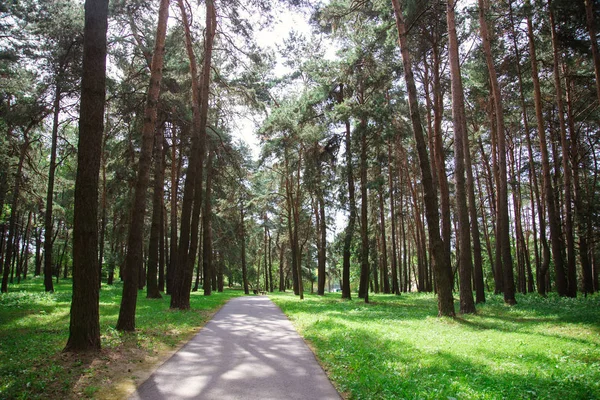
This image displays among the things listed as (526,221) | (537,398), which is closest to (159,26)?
(537,398)

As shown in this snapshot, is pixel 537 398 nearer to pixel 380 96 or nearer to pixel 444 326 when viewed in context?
pixel 444 326

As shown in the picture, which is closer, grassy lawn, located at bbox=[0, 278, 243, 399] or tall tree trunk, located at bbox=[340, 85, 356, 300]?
grassy lawn, located at bbox=[0, 278, 243, 399]

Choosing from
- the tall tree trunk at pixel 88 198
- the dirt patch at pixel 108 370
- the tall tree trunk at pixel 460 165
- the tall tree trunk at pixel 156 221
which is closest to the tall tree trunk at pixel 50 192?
the tall tree trunk at pixel 156 221

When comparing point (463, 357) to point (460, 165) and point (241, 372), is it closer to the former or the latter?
point (241, 372)

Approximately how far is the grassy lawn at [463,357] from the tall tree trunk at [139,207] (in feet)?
13.8

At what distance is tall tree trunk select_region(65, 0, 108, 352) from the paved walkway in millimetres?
1549

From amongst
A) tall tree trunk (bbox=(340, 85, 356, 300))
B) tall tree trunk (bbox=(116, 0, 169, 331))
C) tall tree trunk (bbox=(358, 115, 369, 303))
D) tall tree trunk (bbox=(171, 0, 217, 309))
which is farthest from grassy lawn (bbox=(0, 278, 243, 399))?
tall tree trunk (bbox=(340, 85, 356, 300))

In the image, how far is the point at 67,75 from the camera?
47.9 ft

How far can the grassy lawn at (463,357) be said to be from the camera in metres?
4.45

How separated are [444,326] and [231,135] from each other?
13.4 meters

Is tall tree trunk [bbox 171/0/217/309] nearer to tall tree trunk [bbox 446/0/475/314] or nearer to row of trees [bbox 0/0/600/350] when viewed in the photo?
row of trees [bbox 0/0/600/350]

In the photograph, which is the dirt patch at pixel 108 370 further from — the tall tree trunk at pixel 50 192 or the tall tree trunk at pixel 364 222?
the tall tree trunk at pixel 50 192

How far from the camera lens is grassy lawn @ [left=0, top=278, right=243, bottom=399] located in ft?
14.5

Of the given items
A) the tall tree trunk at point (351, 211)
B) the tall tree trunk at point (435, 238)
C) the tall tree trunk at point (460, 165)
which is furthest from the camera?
the tall tree trunk at point (351, 211)
